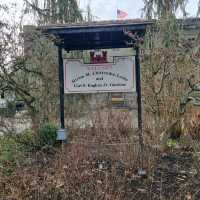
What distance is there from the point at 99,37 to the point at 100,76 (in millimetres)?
802

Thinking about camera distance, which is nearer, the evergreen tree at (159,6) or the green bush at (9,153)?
the green bush at (9,153)

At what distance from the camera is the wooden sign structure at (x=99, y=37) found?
24.3 feet

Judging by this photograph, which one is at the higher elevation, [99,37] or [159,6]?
[159,6]

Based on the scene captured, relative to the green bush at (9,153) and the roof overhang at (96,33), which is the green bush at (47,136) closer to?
the green bush at (9,153)

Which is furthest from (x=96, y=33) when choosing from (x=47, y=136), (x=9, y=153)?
(x=9, y=153)

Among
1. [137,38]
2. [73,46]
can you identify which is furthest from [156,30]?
[73,46]

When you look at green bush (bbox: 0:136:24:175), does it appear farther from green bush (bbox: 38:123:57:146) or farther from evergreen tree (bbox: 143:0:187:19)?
evergreen tree (bbox: 143:0:187:19)

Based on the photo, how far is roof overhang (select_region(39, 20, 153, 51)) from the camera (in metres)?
7.39

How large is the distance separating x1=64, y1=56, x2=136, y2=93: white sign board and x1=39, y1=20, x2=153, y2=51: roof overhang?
0.48 m

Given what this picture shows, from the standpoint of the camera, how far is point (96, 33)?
7.74 meters

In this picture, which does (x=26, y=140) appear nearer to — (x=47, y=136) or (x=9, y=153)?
(x=47, y=136)

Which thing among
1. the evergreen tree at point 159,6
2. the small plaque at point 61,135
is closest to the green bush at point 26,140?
the small plaque at point 61,135

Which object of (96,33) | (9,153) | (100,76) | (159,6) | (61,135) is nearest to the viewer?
(9,153)

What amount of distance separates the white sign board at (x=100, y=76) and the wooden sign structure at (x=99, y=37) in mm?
30
